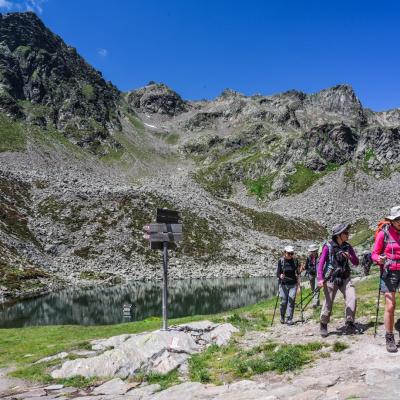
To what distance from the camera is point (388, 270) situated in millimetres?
11555

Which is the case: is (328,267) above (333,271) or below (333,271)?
above

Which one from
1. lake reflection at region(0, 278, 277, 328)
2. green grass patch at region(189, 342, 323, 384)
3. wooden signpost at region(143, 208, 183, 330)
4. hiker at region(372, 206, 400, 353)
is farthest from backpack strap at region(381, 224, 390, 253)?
lake reflection at region(0, 278, 277, 328)

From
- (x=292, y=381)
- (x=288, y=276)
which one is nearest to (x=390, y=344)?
(x=292, y=381)

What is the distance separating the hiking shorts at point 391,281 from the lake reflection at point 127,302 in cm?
3536

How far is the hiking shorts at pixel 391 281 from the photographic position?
11.4 meters

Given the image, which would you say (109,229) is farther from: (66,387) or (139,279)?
(66,387)

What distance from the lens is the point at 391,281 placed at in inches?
454

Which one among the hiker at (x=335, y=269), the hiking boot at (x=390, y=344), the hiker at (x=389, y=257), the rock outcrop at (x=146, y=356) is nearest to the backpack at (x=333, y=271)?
the hiker at (x=335, y=269)

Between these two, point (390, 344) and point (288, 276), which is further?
point (288, 276)

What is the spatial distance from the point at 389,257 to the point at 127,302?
49529 millimetres

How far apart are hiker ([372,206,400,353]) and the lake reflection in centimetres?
3541

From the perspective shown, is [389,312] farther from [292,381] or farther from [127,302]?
[127,302]

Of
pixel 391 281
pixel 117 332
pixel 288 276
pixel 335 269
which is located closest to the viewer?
pixel 391 281

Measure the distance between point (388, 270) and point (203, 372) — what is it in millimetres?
5898
